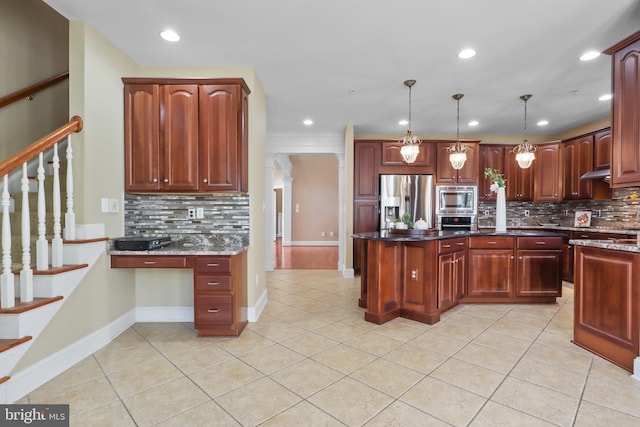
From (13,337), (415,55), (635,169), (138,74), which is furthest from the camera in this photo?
(138,74)

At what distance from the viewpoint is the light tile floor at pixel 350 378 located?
1.65 meters

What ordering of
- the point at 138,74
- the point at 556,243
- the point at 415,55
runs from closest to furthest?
the point at 415,55
the point at 138,74
the point at 556,243

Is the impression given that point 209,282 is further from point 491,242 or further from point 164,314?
point 491,242

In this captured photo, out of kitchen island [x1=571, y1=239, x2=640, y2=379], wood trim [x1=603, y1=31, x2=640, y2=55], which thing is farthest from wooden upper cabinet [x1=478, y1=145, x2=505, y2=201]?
wood trim [x1=603, y1=31, x2=640, y2=55]

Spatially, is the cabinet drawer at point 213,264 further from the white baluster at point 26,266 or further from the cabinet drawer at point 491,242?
the cabinet drawer at point 491,242

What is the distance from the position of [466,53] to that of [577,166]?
→ 12.3 ft

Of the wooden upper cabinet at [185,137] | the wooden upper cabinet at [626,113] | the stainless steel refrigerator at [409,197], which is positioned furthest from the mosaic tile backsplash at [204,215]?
the wooden upper cabinet at [626,113]

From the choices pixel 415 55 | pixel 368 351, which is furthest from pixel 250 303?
pixel 415 55

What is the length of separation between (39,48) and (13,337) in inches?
117

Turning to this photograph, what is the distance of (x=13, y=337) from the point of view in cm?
182

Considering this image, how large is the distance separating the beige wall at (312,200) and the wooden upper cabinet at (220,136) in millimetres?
6545

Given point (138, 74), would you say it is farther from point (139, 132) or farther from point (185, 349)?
point (185, 349)

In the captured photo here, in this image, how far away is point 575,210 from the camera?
214 inches

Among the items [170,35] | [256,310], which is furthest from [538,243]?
[170,35]
